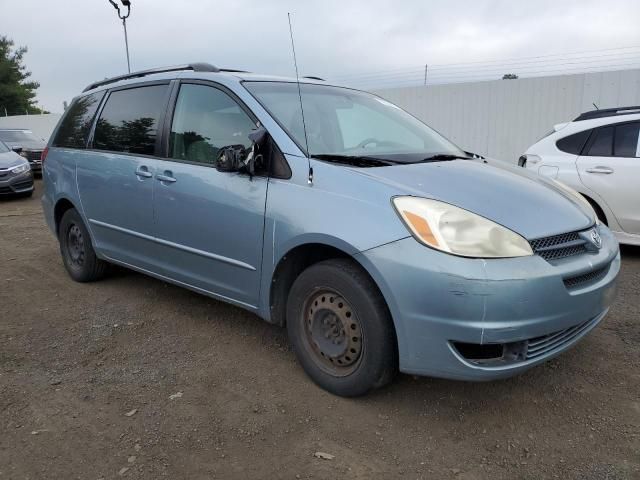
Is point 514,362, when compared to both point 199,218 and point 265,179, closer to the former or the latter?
point 265,179

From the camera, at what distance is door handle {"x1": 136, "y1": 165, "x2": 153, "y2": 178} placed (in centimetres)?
384

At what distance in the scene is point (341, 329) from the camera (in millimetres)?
2801

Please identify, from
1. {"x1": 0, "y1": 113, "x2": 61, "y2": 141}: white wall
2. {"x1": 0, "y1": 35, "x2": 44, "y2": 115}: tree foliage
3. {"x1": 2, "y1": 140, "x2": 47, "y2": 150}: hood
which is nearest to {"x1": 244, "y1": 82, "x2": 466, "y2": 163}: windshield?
{"x1": 2, "y1": 140, "x2": 47, "y2": 150}: hood

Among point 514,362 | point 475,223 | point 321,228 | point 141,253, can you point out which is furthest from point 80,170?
point 514,362

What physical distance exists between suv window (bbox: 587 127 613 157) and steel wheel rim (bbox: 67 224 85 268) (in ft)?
17.8

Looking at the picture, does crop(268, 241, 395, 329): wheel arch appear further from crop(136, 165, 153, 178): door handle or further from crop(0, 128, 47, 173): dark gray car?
crop(0, 128, 47, 173): dark gray car

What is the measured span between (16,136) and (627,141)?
1647 cm

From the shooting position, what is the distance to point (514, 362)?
247cm

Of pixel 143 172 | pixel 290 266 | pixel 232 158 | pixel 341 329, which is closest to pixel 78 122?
pixel 143 172

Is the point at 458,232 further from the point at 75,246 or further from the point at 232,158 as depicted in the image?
the point at 75,246

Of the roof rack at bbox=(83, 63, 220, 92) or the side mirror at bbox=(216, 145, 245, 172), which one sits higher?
the roof rack at bbox=(83, 63, 220, 92)

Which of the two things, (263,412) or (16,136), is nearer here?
(263,412)

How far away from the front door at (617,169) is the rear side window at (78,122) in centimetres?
509

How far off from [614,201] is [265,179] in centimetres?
427
